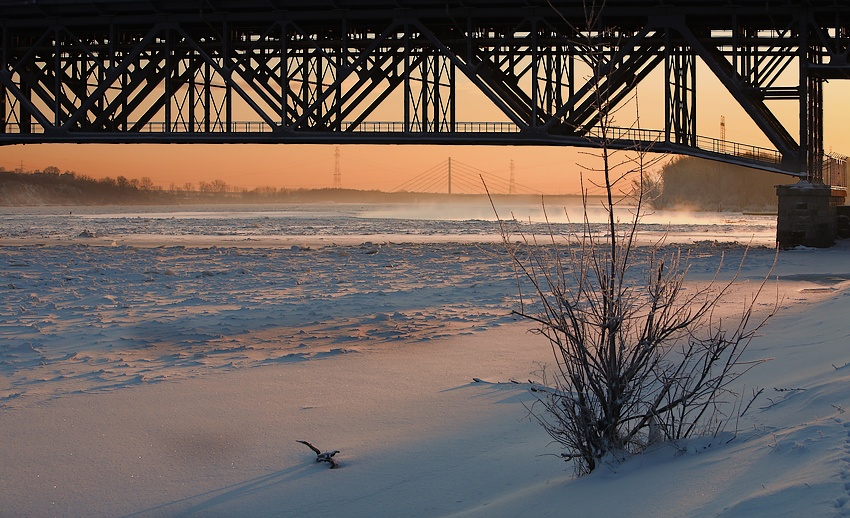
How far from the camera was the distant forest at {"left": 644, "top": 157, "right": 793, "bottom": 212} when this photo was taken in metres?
116

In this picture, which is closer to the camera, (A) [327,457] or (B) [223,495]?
(B) [223,495]

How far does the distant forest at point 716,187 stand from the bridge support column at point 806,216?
7718 cm

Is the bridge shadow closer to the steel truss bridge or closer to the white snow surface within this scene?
the white snow surface

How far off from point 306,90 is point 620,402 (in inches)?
1197

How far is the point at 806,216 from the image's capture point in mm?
28547

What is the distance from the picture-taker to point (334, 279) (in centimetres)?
1889

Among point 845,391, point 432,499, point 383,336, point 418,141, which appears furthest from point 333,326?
point 418,141

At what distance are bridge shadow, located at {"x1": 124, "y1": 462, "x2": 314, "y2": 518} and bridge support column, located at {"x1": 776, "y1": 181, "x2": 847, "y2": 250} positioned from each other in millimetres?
25363

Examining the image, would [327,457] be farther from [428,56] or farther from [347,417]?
[428,56]

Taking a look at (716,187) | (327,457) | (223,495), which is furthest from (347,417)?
(716,187)

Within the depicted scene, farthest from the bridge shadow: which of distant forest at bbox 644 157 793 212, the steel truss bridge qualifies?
distant forest at bbox 644 157 793 212

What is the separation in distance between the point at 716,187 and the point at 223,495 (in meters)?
135

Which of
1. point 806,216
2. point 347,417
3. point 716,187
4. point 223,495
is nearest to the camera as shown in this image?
point 223,495

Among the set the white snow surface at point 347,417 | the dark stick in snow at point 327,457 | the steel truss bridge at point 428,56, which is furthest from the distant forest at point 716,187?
the dark stick in snow at point 327,457
